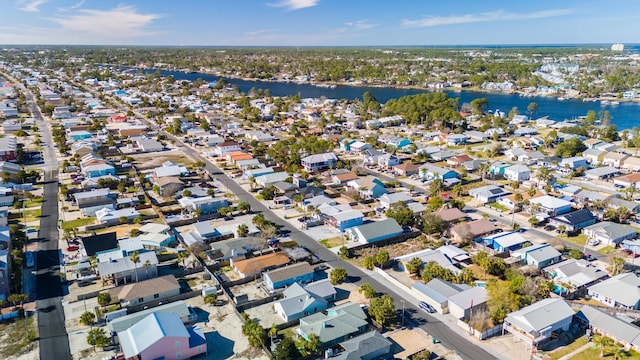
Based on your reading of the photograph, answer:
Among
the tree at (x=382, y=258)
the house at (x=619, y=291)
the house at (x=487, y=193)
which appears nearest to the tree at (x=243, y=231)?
the tree at (x=382, y=258)

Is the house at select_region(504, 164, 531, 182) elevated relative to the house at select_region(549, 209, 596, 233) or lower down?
elevated

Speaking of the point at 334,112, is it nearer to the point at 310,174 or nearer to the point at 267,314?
the point at 310,174

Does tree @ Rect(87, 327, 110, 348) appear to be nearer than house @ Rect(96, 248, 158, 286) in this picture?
Yes

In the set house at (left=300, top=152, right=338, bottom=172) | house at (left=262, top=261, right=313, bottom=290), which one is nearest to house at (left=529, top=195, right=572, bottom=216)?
house at (left=300, top=152, right=338, bottom=172)

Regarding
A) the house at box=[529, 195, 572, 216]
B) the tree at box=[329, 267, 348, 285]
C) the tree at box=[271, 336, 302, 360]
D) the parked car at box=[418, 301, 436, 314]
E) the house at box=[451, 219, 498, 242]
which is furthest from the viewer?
the house at box=[529, 195, 572, 216]

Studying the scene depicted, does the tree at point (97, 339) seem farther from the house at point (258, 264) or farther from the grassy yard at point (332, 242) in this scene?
the grassy yard at point (332, 242)

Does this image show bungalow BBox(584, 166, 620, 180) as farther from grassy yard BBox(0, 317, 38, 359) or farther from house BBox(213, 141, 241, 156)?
grassy yard BBox(0, 317, 38, 359)

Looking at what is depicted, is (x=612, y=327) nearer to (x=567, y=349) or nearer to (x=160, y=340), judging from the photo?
(x=567, y=349)
